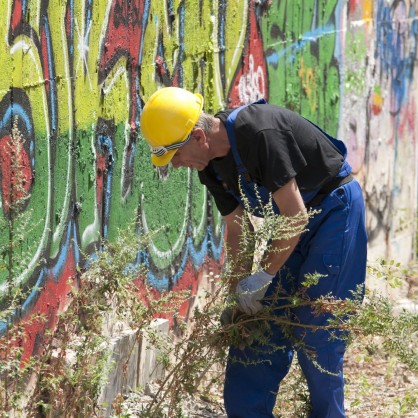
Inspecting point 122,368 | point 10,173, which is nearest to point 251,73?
point 122,368

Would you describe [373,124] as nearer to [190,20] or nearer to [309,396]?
[190,20]

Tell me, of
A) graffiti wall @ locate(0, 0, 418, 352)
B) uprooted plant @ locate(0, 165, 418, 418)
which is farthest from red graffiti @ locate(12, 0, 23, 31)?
uprooted plant @ locate(0, 165, 418, 418)

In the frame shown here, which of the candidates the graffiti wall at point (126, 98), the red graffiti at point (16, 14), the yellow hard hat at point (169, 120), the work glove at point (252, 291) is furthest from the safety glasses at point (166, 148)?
the red graffiti at point (16, 14)

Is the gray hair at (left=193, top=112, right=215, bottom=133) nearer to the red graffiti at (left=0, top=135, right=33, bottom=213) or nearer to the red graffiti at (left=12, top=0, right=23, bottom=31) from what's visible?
the red graffiti at (left=0, top=135, right=33, bottom=213)

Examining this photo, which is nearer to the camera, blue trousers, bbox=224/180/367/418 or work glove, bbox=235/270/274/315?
work glove, bbox=235/270/274/315

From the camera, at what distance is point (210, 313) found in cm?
460

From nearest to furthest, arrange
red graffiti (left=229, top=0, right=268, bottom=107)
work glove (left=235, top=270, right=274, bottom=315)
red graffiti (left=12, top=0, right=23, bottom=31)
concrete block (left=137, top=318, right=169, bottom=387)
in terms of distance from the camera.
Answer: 1. red graffiti (left=12, top=0, right=23, bottom=31)
2. work glove (left=235, top=270, right=274, bottom=315)
3. concrete block (left=137, top=318, right=169, bottom=387)
4. red graffiti (left=229, top=0, right=268, bottom=107)

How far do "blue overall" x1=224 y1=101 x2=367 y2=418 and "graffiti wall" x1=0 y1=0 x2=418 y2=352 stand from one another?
0.84 meters

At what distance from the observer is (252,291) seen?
14.6 feet

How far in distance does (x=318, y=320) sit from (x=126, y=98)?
5.23 feet

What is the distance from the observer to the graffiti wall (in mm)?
4371

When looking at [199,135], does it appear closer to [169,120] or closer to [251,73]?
[169,120]

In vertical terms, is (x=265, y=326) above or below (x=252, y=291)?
below

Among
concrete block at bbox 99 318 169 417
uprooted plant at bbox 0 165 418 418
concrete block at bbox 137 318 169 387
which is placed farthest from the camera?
concrete block at bbox 137 318 169 387
